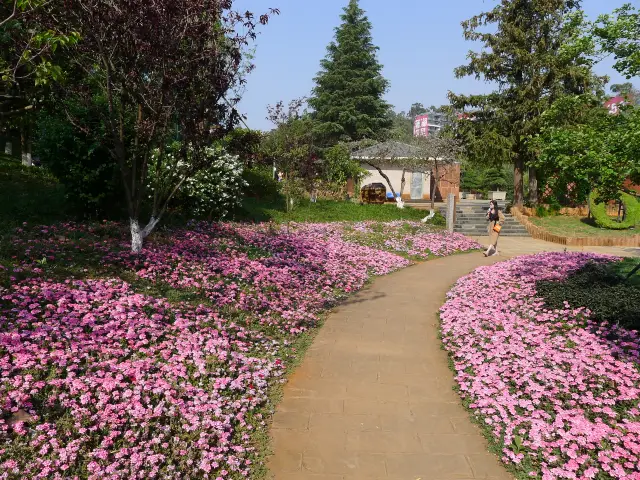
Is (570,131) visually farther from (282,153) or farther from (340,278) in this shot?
(282,153)

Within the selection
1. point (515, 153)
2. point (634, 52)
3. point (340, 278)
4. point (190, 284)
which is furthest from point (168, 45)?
point (515, 153)

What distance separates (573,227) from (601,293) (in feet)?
59.1

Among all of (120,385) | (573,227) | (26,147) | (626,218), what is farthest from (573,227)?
(26,147)

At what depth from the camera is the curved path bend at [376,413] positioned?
4375 millimetres

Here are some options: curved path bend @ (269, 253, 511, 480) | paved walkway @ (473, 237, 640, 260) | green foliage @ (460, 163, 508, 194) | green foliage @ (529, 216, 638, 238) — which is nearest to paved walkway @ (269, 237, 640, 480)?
curved path bend @ (269, 253, 511, 480)

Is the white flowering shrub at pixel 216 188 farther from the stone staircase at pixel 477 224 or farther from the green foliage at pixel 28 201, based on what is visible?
the stone staircase at pixel 477 224

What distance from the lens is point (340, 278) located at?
454 inches

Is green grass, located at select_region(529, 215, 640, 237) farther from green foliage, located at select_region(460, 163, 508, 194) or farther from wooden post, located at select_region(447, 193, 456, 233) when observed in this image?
green foliage, located at select_region(460, 163, 508, 194)

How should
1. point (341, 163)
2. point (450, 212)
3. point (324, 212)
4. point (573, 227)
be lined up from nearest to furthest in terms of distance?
point (450, 212), point (324, 212), point (573, 227), point (341, 163)

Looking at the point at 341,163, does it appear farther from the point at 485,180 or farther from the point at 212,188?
the point at 485,180

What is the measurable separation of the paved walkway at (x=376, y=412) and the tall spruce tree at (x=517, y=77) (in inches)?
833

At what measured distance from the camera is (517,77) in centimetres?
2731

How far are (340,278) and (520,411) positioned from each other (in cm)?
659

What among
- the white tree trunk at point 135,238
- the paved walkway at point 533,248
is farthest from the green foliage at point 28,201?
the paved walkway at point 533,248
